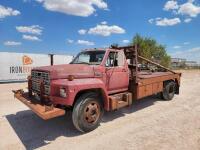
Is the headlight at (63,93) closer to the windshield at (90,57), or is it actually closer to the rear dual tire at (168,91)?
the windshield at (90,57)

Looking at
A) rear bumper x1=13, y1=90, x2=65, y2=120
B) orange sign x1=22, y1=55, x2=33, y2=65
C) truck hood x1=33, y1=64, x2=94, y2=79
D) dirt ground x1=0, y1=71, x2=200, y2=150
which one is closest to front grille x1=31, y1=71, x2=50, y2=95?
truck hood x1=33, y1=64, x2=94, y2=79

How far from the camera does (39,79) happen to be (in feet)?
18.9

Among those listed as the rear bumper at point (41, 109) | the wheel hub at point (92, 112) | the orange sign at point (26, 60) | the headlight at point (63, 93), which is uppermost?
the orange sign at point (26, 60)

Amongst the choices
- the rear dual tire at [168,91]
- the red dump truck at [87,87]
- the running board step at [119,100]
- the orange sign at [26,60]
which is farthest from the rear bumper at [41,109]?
the orange sign at [26,60]

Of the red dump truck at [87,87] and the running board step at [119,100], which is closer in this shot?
the red dump truck at [87,87]

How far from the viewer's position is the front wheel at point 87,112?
17.0 ft

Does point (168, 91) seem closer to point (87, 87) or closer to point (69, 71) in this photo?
point (87, 87)

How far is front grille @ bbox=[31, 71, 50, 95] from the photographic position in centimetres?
536

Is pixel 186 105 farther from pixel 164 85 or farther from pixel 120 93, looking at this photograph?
pixel 120 93

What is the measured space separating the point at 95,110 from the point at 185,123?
2.90 meters

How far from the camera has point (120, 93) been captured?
7027mm

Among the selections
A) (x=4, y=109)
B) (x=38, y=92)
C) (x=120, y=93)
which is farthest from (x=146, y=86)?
(x=4, y=109)

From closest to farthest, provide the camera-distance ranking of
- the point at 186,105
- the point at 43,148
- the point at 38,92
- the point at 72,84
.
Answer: the point at 43,148 < the point at 72,84 < the point at 38,92 < the point at 186,105

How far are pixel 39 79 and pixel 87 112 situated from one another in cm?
170
